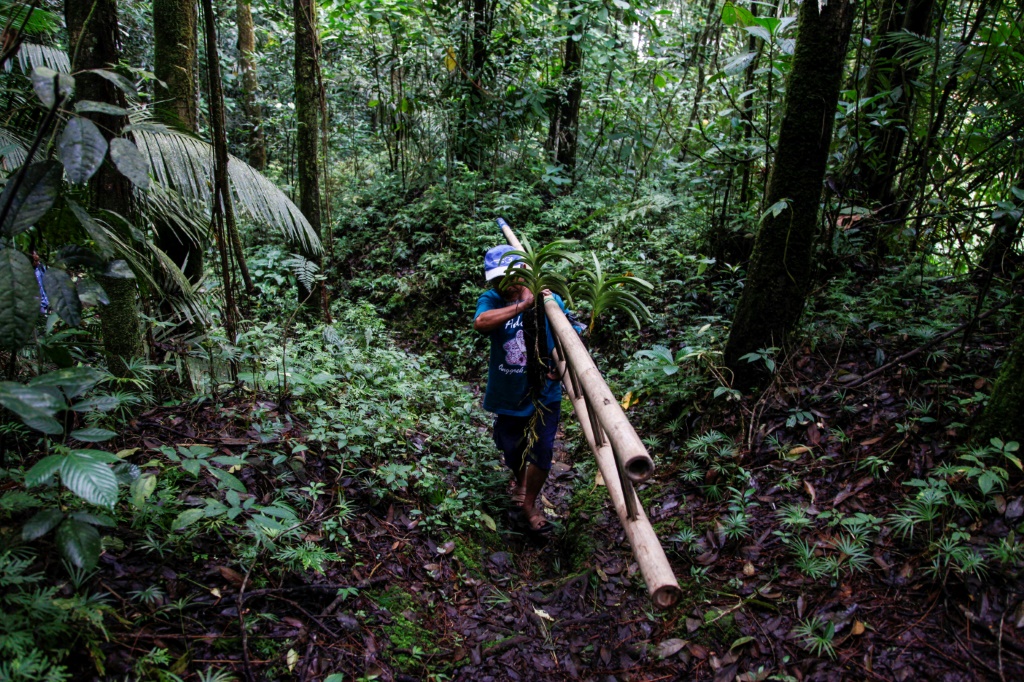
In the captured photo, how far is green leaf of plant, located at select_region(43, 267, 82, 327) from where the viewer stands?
1870 millimetres

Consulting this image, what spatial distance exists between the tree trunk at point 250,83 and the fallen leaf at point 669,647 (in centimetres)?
1096

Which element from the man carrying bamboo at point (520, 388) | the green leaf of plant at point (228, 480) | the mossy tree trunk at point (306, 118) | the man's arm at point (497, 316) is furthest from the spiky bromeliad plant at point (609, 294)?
the mossy tree trunk at point (306, 118)

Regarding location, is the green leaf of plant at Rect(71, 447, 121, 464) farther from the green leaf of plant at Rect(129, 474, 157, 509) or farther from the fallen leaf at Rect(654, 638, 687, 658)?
the fallen leaf at Rect(654, 638, 687, 658)

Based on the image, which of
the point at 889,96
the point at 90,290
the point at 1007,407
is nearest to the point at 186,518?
the point at 90,290

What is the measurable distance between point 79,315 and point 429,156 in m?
8.16

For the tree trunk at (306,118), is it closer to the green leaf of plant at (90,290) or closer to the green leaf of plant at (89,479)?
the green leaf of plant at (90,290)

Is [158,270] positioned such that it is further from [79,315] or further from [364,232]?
[364,232]

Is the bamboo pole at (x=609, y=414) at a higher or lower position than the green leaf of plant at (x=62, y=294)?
lower

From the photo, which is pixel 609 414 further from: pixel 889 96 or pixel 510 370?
pixel 889 96

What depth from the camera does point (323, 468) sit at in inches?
121

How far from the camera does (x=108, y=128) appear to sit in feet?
7.36

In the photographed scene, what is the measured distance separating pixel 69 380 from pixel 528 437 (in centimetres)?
244

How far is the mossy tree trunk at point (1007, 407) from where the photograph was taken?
8.25 ft

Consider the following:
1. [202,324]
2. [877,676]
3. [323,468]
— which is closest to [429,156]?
[202,324]
